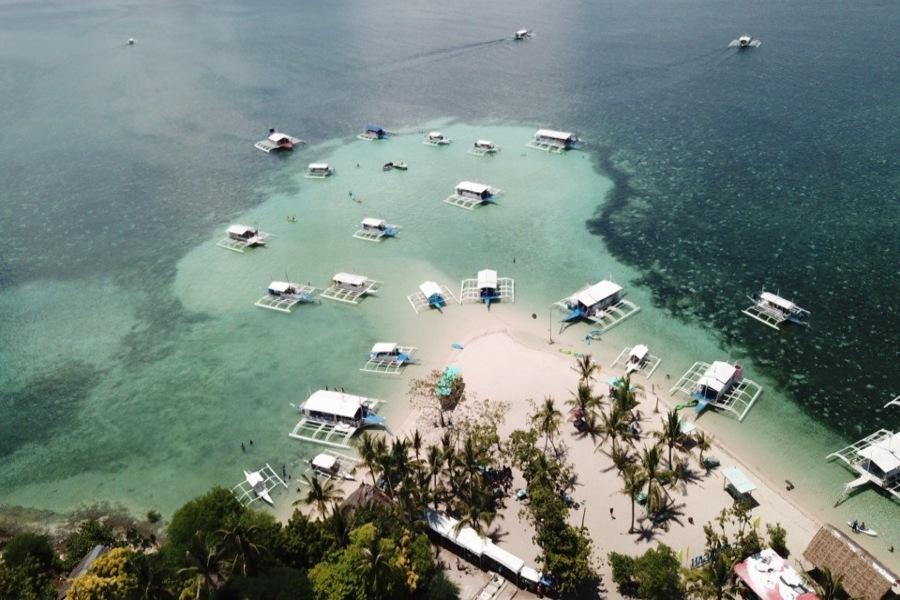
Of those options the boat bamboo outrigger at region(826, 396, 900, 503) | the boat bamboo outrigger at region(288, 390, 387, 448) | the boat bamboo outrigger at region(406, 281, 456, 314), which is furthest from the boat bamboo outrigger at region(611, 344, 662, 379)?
the boat bamboo outrigger at region(288, 390, 387, 448)

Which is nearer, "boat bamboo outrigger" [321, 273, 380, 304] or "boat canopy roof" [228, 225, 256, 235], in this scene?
"boat bamboo outrigger" [321, 273, 380, 304]

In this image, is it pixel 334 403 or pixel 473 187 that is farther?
pixel 473 187

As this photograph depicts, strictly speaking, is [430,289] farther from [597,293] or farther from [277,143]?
[277,143]

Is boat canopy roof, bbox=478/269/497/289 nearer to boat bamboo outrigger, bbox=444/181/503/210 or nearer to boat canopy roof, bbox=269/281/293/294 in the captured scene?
boat bamboo outrigger, bbox=444/181/503/210

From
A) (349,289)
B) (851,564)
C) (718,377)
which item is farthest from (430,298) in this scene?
(851,564)

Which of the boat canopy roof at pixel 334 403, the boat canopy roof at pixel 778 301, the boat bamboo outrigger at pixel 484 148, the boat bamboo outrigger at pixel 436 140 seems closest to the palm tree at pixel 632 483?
the boat canopy roof at pixel 334 403

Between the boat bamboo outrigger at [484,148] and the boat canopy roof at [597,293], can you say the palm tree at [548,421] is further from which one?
the boat bamboo outrigger at [484,148]

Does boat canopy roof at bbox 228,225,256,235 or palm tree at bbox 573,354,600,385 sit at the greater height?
palm tree at bbox 573,354,600,385
